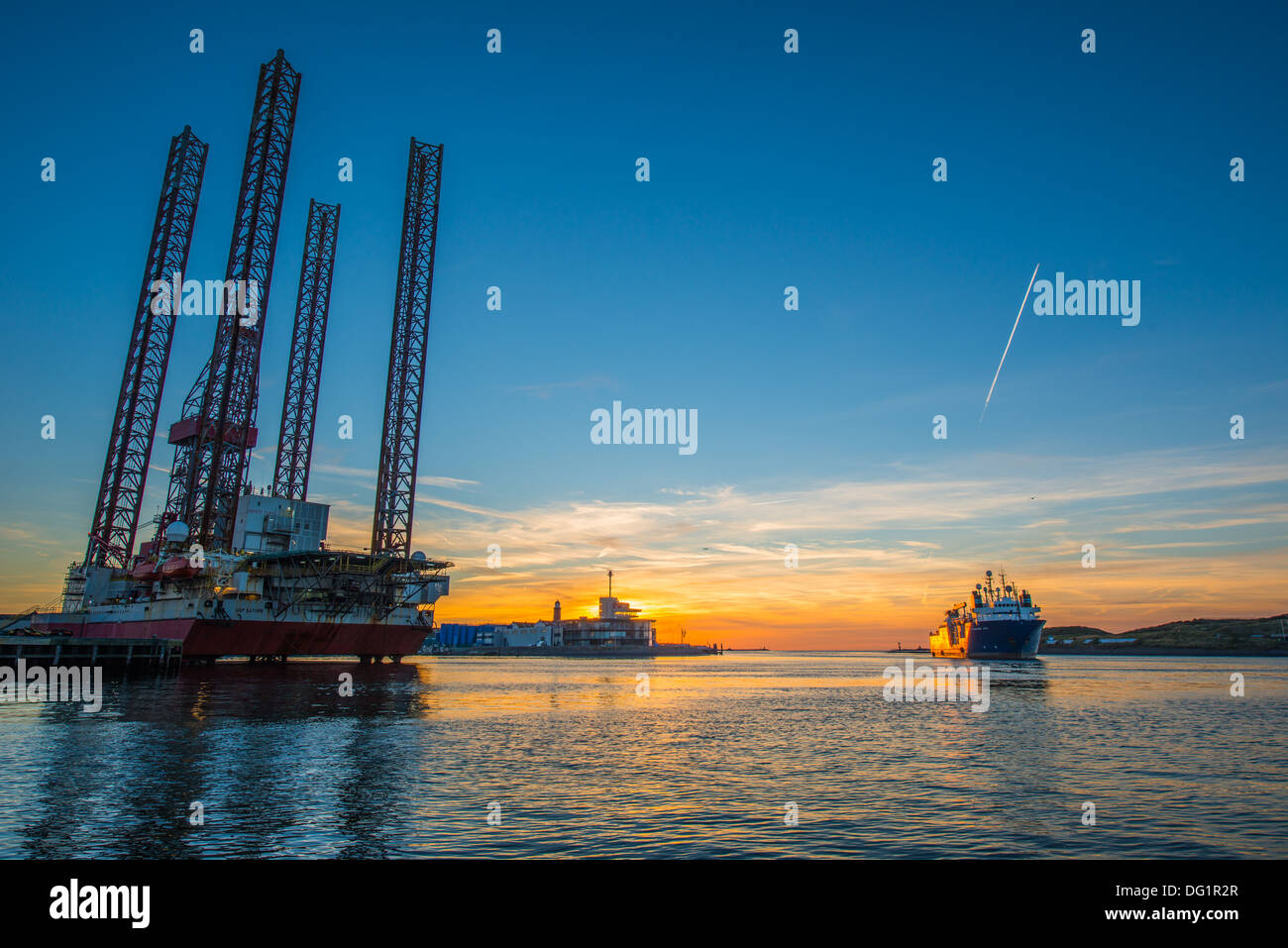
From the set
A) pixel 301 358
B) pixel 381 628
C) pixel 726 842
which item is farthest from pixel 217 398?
pixel 726 842

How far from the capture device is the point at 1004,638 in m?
140

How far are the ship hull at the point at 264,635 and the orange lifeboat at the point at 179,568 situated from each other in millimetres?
4824

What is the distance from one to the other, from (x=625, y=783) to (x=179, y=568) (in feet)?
238

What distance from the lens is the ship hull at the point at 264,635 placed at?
76875mm

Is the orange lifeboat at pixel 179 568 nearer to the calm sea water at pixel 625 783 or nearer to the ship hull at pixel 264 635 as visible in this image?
the ship hull at pixel 264 635

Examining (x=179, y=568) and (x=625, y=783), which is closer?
(x=625, y=783)

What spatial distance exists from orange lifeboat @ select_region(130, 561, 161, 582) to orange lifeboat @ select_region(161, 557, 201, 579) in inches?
190

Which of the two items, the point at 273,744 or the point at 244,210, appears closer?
the point at 273,744

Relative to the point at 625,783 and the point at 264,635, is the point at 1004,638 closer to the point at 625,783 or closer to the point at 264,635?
the point at 264,635

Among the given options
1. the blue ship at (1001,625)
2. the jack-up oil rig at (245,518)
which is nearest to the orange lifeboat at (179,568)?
the jack-up oil rig at (245,518)

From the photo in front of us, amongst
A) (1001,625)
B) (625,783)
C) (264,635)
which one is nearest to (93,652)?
(264,635)

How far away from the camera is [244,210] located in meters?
85.1
